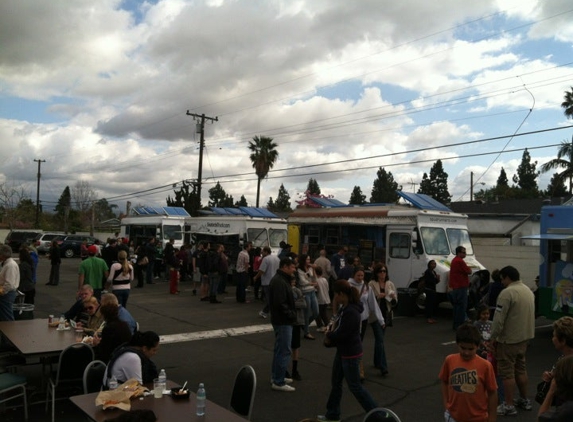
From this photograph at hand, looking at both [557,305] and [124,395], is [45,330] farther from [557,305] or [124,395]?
[557,305]

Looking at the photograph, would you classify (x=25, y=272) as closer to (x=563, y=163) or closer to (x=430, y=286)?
(x=430, y=286)

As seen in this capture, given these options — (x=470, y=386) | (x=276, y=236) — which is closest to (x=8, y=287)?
(x=470, y=386)

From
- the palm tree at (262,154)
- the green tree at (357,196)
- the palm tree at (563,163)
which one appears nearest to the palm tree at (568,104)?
A: the palm tree at (563,163)

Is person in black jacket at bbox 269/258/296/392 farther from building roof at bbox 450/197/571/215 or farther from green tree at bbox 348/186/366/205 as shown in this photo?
green tree at bbox 348/186/366/205

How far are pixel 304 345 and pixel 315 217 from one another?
8146 millimetres

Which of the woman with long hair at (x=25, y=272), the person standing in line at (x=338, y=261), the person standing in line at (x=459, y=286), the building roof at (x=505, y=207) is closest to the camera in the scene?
the woman with long hair at (x=25, y=272)

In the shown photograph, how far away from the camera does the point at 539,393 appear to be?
3.86m

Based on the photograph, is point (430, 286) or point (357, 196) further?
point (357, 196)

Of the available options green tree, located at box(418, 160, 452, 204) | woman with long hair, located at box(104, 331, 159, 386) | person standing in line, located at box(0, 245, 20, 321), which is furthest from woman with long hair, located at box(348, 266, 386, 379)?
green tree, located at box(418, 160, 452, 204)

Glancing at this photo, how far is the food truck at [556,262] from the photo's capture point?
9945mm

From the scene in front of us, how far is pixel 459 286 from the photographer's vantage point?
1133 centimetres

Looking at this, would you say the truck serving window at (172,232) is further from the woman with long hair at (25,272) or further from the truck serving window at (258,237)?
the woman with long hair at (25,272)

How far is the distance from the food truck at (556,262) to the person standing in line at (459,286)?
150 centimetres

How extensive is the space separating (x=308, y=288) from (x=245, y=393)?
551 centimetres
